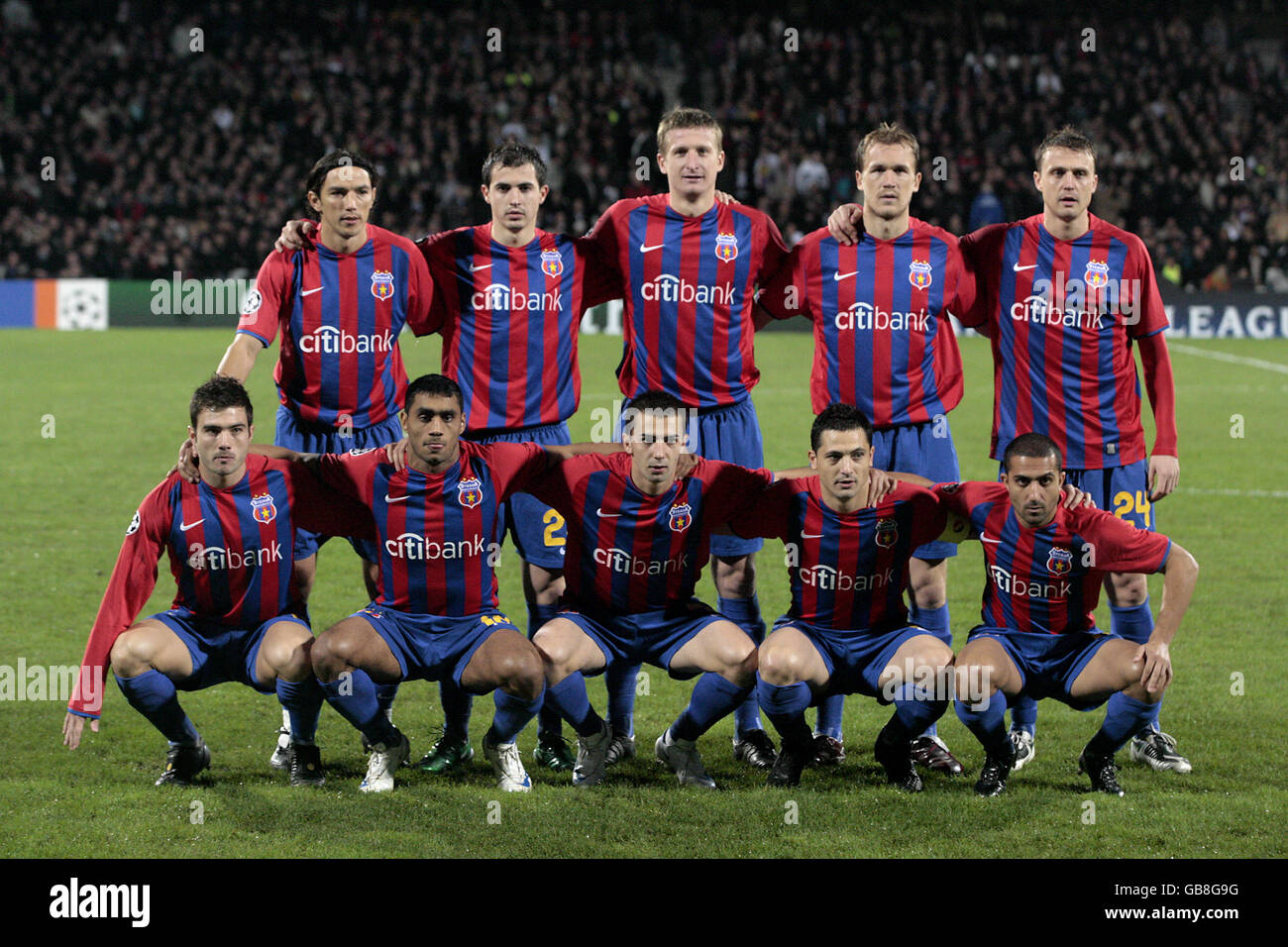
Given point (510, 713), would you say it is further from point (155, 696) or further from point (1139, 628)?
point (1139, 628)

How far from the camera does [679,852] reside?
14.7 feet

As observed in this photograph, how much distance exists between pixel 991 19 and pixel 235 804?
26.9 meters

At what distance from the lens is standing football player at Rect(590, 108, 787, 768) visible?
578cm

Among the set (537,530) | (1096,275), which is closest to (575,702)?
(537,530)

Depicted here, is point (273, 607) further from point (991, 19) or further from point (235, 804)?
point (991, 19)

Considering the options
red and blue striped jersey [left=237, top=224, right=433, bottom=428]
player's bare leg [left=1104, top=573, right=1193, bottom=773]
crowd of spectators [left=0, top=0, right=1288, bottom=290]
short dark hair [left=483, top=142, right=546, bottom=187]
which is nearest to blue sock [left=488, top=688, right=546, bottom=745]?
red and blue striped jersey [left=237, top=224, right=433, bottom=428]

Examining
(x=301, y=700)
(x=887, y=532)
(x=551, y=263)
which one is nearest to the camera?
(x=301, y=700)

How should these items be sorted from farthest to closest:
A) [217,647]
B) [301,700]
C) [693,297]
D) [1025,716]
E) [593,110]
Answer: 1. [593,110]
2. [693,297]
3. [1025,716]
4. [217,647]
5. [301,700]

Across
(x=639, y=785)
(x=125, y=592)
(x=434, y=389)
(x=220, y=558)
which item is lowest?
(x=639, y=785)

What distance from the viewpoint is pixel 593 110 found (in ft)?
88.5

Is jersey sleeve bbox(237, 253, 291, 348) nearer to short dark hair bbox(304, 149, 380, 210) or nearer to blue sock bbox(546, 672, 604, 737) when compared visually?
short dark hair bbox(304, 149, 380, 210)

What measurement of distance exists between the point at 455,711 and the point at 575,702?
1.73 feet

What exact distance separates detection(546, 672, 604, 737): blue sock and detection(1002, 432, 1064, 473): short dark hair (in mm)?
1673

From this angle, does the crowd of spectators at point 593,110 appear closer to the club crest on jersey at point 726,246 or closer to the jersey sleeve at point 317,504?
the club crest on jersey at point 726,246
